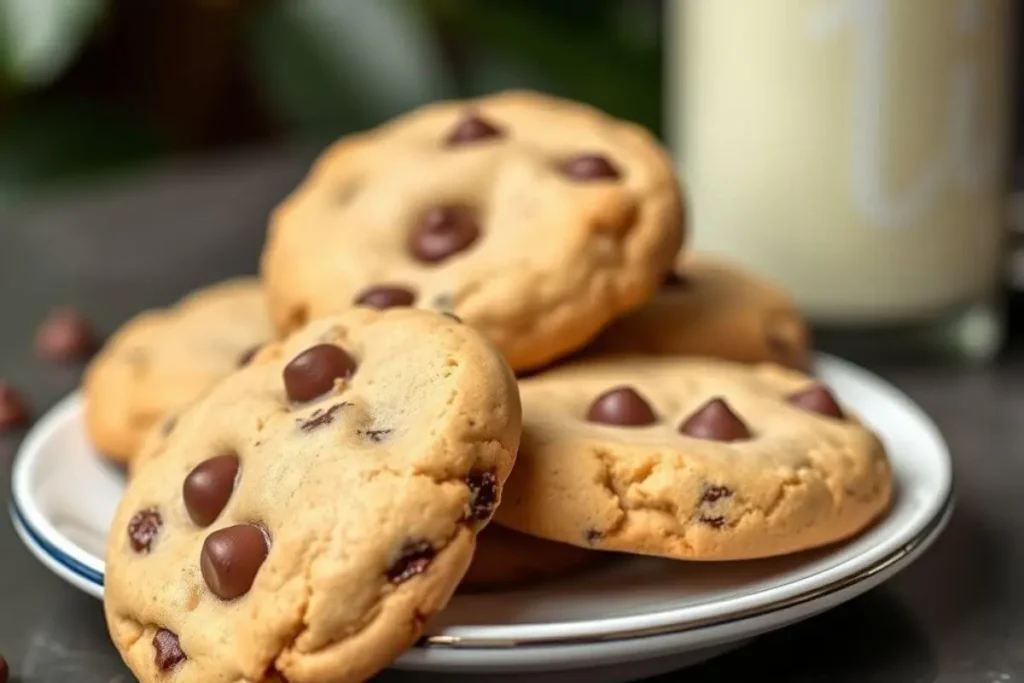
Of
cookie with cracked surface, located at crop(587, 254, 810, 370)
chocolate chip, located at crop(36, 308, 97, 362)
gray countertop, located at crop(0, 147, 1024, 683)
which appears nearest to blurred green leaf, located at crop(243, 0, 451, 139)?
gray countertop, located at crop(0, 147, 1024, 683)

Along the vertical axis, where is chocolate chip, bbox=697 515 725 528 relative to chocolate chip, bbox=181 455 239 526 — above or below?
below

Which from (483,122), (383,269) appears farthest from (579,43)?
(383,269)

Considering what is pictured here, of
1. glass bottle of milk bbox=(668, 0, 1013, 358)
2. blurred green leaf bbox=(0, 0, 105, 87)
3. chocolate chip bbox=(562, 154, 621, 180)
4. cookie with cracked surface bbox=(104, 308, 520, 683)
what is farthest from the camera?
blurred green leaf bbox=(0, 0, 105, 87)

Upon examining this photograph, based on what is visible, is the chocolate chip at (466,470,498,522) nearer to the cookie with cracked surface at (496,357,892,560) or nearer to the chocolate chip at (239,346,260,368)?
the cookie with cracked surface at (496,357,892,560)

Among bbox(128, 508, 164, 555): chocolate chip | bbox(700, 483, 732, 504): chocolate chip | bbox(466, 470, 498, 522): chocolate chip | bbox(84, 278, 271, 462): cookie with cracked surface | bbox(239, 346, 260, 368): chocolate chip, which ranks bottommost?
bbox(84, 278, 271, 462): cookie with cracked surface

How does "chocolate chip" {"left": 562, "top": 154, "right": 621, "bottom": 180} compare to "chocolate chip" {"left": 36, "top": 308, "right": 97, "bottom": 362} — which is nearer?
"chocolate chip" {"left": 562, "top": 154, "right": 621, "bottom": 180}

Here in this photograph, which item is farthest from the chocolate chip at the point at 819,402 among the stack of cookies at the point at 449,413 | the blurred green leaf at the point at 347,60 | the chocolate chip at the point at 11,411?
the blurred green leaf at the point at 347,60

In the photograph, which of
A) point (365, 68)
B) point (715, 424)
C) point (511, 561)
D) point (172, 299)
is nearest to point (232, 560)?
point (511, 561)

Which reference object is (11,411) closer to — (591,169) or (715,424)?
(591,169)
